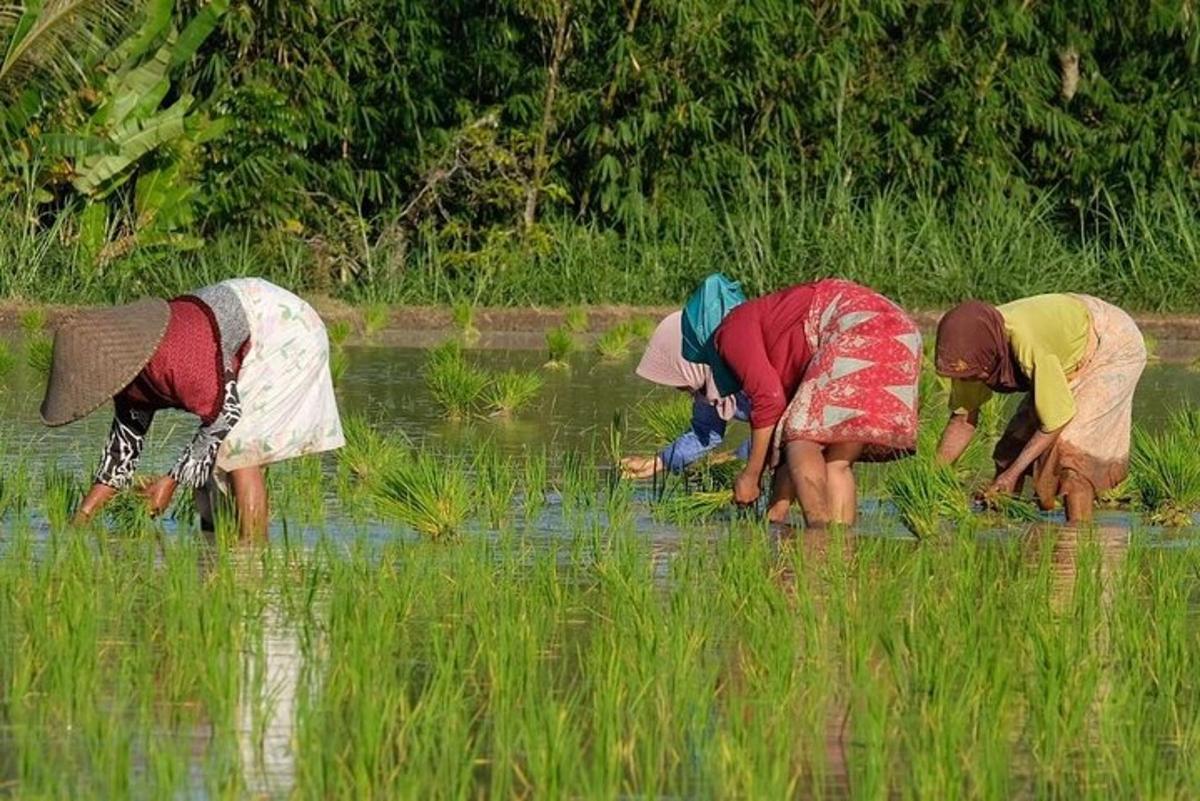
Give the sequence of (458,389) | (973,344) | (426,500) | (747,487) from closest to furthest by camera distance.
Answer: (426,500), (747,487), (973,344), (458,389)

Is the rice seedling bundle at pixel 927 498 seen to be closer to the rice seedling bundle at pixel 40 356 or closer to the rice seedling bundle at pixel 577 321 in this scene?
the rice seedling bundle at pixel 40 356

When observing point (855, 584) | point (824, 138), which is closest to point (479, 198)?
point (824, 138)

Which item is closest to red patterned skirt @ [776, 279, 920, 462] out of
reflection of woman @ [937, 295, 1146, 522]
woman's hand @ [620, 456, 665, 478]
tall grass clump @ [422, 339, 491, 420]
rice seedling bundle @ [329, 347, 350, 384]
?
reflection of woman @ [937, 295, 1146, 522]

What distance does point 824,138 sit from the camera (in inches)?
670

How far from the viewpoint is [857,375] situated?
6965mm

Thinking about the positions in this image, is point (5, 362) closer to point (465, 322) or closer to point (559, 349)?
point (559, 349)

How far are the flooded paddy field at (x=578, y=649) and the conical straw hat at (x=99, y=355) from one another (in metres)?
0.37

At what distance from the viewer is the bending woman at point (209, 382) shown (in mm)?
6312

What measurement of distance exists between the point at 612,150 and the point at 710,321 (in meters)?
9.81

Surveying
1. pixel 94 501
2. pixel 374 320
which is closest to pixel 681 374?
pixel 94 501

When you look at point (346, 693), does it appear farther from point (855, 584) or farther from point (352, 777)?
point (855, 584)

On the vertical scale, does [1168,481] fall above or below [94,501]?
below

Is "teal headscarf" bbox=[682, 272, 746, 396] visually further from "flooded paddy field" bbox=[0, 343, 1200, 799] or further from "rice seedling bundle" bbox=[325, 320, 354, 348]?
"rice seedling bundle" bbox=[325, 320, 354, 348]

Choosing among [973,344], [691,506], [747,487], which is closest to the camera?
[747,487]
